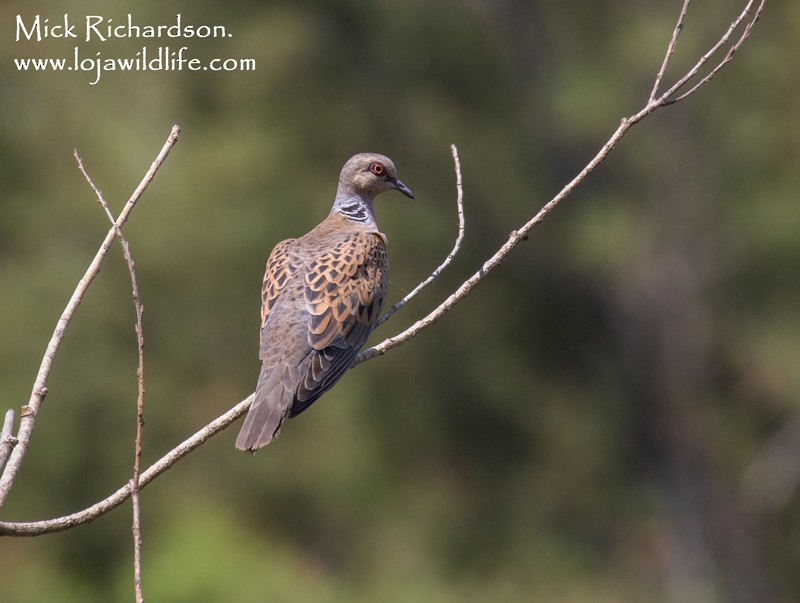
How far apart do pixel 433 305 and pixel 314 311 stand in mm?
6446

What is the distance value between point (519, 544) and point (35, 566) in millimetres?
4520

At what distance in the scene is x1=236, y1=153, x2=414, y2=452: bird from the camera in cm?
430

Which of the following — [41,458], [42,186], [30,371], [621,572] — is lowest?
[621,572]

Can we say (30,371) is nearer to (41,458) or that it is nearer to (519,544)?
(41,458)

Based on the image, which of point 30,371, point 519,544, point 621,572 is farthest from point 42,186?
point 621,572

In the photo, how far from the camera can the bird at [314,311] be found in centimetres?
430

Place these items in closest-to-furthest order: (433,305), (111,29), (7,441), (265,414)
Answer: (7,441) → (265,414) → (433,305) → (111,29)

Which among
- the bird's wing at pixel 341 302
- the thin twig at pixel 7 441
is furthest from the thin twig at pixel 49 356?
Result: the bird's wing at pixel 341 302

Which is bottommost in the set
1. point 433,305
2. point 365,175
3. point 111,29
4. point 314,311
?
point 433,305

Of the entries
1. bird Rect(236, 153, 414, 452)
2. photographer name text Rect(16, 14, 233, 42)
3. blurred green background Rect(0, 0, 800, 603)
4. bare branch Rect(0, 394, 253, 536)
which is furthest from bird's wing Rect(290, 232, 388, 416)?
photographer name text Rect(16, 14, 233, 42)

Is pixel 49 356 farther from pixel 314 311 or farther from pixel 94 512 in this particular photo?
pixel 314 311

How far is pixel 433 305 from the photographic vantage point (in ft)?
36.6

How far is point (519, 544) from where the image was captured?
12.6 meters

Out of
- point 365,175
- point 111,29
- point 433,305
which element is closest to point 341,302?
point 365,175
